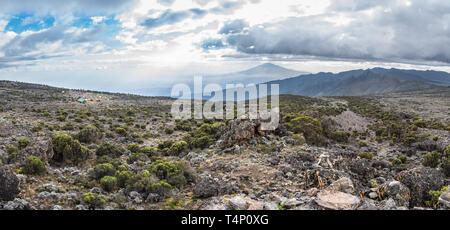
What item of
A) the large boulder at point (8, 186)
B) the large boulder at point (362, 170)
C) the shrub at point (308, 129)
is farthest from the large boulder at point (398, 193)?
the large boulder at point (8, 186)

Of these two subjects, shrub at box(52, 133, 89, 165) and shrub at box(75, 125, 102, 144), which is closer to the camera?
shrub at box(52, 133, 89, 165)

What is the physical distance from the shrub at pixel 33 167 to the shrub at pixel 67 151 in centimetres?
259

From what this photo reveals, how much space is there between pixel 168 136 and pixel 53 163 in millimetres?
11941

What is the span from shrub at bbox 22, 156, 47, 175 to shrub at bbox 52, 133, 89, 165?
259 centimetres

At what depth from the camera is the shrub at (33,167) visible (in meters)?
9.18

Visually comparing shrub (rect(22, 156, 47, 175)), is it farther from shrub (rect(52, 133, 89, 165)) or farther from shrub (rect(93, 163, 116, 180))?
shrub (rect(52, 133, 89, 165))

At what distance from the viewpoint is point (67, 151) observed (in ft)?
39.7

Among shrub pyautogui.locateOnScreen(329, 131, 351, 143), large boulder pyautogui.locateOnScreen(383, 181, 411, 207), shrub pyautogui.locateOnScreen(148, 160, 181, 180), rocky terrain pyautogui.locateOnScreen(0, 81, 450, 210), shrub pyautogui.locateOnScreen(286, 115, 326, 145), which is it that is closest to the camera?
rocky terrain pyautogui.locateOnScreen(0, 81, 450, 210)

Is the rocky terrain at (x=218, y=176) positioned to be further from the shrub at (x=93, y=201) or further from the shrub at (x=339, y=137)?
the shrub at (x=339, y=137)

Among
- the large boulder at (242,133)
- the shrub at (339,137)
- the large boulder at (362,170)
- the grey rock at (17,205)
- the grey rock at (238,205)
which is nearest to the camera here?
the grey rock at (17,205)

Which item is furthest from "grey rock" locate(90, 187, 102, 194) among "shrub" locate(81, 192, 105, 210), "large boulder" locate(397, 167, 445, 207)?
"large boulder" locate(397, 167, 445, 207)

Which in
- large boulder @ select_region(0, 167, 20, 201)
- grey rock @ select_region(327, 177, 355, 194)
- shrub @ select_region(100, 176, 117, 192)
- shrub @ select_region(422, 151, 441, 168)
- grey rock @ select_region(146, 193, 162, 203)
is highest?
large boulder @ select_region(0, 167, 20, 201)

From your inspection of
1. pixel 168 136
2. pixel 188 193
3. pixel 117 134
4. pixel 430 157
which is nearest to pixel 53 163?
pixel 188 193

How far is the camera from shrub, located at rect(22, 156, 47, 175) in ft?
30.1
